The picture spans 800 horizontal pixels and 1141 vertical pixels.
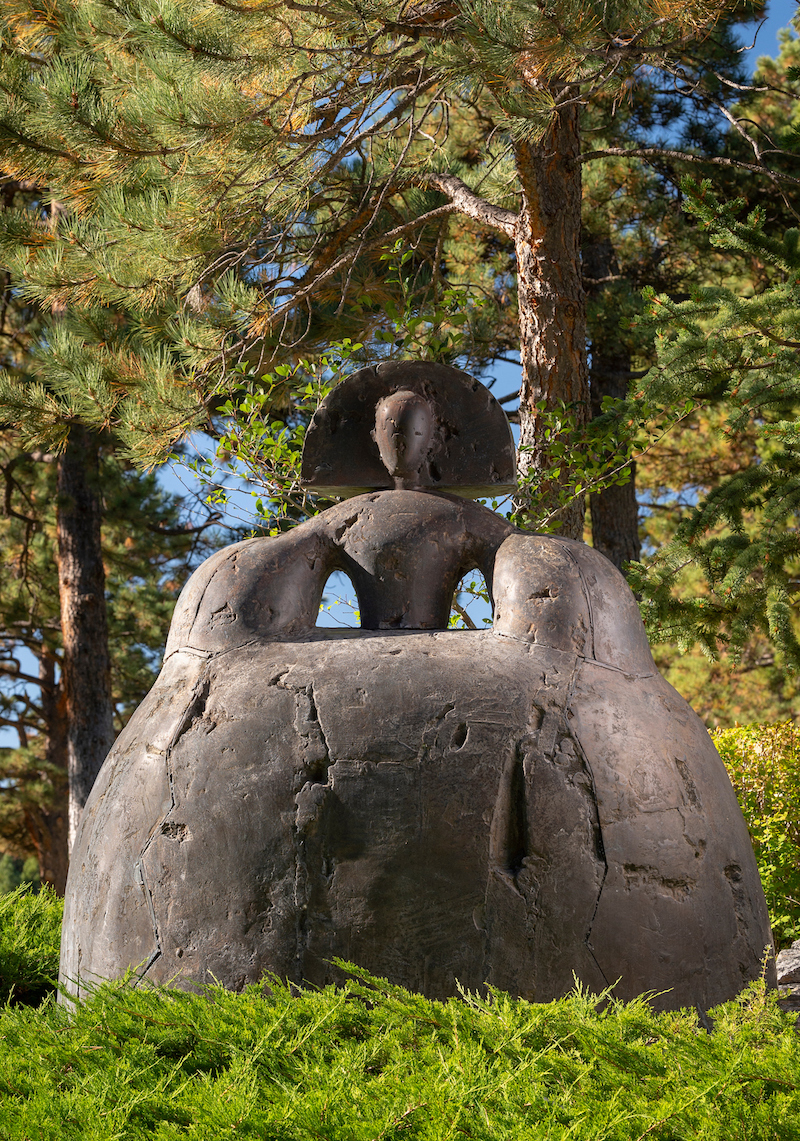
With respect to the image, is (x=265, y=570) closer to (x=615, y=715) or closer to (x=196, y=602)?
(x=196, y=602)

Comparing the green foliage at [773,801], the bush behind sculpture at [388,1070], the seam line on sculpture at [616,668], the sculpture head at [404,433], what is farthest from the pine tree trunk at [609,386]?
the bush behind sculpture at [388,1070]

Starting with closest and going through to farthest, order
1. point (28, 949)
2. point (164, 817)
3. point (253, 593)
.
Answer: point (164, 817) < point (253, 593) < point (28, 949)

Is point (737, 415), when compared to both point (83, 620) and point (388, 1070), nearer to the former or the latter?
point (388, 1070)

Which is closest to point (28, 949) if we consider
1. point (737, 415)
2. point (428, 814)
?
point (428, 814)

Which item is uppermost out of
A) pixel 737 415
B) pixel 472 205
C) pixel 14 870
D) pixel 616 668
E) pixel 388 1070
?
pixel 472 205

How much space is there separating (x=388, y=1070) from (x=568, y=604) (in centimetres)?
129

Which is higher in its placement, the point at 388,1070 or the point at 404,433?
the point at 404,433

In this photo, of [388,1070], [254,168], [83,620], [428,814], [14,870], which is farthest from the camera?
[14,870]

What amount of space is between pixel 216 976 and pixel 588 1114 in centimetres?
105

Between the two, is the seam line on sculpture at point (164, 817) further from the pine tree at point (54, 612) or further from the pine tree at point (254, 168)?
the pine tree at point (54, 612)

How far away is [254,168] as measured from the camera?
4.81 meters

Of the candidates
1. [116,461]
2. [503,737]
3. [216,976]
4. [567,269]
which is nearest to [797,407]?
[567,269]

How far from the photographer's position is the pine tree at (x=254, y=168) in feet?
13.6

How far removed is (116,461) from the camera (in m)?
9.73
